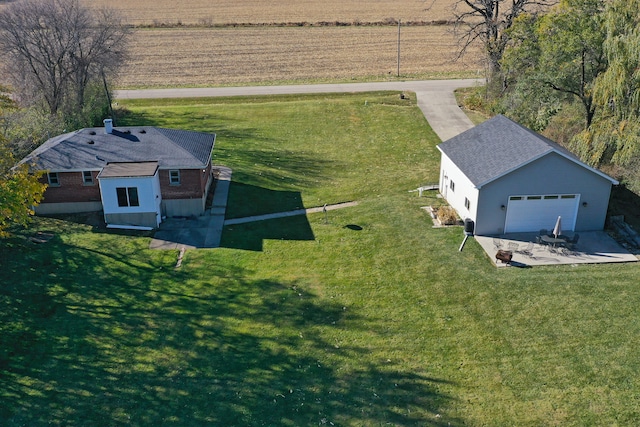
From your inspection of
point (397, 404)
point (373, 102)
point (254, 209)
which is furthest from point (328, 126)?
point (397, 404)

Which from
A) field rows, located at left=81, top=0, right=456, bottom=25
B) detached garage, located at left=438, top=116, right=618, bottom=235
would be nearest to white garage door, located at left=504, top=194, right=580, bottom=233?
detached garage, located at left=438, top=116, right=618, bottom=235

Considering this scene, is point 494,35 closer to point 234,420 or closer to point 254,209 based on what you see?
point 254,209

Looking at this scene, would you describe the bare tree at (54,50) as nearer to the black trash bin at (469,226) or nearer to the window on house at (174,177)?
the window on house at (174,177)

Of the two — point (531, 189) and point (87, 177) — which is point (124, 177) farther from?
point (531, 189)

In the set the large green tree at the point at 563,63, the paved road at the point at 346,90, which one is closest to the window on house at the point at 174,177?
the large green tree at the point at 563,63

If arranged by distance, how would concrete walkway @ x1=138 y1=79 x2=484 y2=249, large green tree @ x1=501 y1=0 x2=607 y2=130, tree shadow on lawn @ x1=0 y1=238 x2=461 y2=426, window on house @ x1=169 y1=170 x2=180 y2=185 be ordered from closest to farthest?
tree shadow on lawn @ x1=0 y1=238 x2=461 y2=426, concrete walkway @ x1=138 y1=79 x2=484 y2=249, window on house @ x1=169 y1=170 x2=180 y2=185, large green tree @ x1=501 y1=0 x2=607 y2=130

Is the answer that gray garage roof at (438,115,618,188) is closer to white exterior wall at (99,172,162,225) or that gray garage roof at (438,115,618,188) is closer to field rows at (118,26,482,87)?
white exterior wall at (99,172,162,225)
